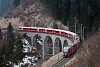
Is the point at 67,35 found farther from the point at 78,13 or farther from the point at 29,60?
the point at 78,13

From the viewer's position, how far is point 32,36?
289 ft

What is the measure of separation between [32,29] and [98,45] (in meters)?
54.5

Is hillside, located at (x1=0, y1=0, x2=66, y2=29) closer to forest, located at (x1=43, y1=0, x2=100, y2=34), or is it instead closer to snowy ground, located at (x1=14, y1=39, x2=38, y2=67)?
forest, located at (x1=43, y1=0, x2=100, y2=34)

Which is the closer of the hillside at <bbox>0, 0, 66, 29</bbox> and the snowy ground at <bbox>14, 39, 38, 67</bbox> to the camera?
the snowy ground at <bbox>14, 39, 38, 67</bbox>

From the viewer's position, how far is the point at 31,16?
10906 cm

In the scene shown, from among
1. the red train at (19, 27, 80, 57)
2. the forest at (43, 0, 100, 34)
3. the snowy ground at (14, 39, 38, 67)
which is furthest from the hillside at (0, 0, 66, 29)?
the snowy ground at (14, 39, 38, 67)

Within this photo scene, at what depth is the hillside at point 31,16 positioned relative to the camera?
337 ft

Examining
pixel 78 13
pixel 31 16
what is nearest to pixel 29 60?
pixel 78 13

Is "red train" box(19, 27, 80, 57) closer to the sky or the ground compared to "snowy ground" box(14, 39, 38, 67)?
closer to the sky

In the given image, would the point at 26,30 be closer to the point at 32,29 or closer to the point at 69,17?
the point at 32,29

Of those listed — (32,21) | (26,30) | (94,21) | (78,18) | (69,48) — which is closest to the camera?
(69,48)

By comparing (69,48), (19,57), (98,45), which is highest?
(98,45)

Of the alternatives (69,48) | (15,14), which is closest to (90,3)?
(69,48)

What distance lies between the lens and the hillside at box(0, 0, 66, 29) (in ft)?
337
